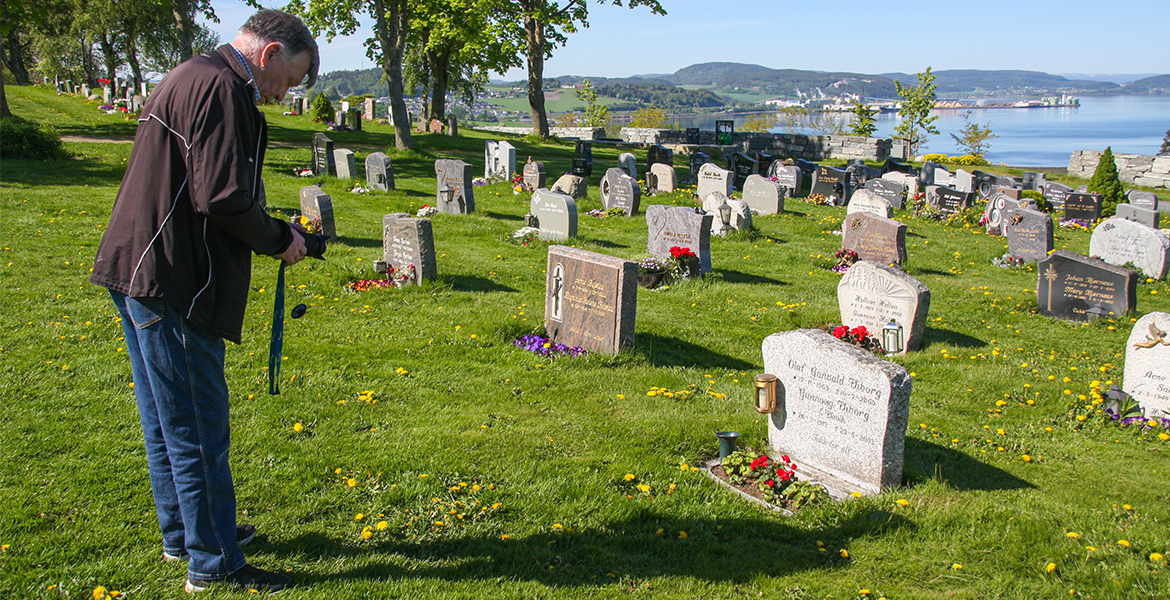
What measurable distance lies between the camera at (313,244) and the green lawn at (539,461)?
148 cm

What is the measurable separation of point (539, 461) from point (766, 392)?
5.29 ft

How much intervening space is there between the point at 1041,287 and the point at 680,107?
601ft

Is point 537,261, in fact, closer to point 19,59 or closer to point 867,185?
point 867,185

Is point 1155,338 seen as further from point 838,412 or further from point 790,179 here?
point 790,179

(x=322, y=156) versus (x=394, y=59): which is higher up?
(x=394, y=59)

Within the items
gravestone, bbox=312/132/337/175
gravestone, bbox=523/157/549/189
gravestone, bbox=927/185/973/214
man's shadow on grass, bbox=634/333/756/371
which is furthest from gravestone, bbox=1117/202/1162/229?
gravestone, bbox=312/132/337/175

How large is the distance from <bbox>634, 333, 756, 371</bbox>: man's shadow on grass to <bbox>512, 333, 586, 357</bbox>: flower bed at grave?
0.64 m

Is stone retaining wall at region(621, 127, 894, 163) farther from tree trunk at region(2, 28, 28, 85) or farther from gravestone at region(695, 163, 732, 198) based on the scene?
tree trunk at region(2, 28, 28, 85)

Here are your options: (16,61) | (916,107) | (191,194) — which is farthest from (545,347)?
(16,61)

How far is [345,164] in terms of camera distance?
18.2 m

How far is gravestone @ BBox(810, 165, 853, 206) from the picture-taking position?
2105 centimetres

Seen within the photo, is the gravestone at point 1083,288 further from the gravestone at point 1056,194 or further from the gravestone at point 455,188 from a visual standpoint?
the gravestone at point 1056,194

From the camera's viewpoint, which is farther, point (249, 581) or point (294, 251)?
point (249, 581)

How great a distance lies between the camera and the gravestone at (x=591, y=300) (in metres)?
7.07
